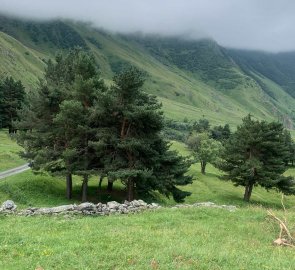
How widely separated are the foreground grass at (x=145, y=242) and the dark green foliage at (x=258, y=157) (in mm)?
36181

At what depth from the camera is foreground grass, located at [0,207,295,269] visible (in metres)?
16.7

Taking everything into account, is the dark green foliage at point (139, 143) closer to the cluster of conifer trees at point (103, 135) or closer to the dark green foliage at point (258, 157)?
the cluster of conifer trees at point (103, 135)

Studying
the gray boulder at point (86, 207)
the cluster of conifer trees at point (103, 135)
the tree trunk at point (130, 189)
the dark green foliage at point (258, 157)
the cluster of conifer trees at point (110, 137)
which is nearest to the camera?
the gray boulder at point (86, 207)

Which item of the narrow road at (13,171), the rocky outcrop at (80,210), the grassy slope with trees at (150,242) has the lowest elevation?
the narrow road at (13,171)

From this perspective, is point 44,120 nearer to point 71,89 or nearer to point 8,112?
point 71,89

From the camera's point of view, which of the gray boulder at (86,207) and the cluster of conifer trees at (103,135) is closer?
the gray boulder at (86,207)

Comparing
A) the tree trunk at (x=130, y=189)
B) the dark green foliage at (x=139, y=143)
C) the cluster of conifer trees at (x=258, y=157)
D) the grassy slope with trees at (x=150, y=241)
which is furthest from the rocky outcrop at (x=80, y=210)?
the cluster of conifer trees at (x=258, y=157)

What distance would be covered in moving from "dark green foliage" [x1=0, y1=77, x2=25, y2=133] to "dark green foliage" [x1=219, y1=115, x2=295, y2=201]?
67673 mm

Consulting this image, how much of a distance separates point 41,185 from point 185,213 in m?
28.0

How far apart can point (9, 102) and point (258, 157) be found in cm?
7295

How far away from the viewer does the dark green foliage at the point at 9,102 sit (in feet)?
368

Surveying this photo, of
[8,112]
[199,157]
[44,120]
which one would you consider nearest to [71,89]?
[44,120]

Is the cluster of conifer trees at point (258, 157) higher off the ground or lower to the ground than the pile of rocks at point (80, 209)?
lower

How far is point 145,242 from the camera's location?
19.7m
